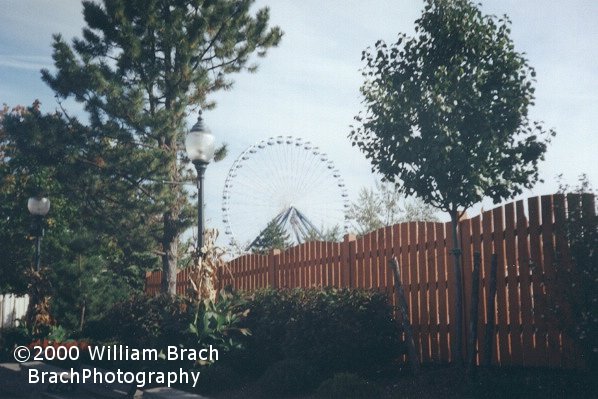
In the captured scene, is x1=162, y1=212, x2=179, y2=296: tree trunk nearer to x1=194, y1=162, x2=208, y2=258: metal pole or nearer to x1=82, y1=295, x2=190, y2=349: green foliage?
x1=82, y1=295, x2=190, y2=349: green foliage

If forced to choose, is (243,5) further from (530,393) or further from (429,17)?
(530,393)

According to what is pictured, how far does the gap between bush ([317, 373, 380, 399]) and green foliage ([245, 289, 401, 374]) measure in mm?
1198

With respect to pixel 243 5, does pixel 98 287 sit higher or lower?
lower

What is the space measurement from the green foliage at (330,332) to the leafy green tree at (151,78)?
8.02 m

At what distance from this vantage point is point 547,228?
788 cm

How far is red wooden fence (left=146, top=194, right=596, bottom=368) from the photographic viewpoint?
7762mm

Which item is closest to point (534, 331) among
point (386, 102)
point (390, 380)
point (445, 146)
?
point (390, 380)

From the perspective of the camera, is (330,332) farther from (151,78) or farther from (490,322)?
(151,78)

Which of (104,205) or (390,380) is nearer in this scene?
(390,380)

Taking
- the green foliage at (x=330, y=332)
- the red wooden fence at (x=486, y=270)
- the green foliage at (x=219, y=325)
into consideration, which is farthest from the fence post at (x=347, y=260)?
the green foliage at (x=330, y=332)

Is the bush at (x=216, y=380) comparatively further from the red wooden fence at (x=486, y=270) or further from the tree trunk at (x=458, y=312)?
the tree trunk at (x=458, y=312)

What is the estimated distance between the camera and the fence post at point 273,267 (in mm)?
14750

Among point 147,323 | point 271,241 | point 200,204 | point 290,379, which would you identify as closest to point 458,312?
point 290,379

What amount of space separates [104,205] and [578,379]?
13647 mm
